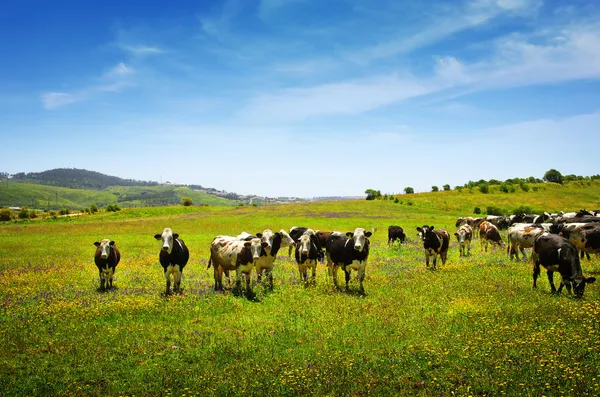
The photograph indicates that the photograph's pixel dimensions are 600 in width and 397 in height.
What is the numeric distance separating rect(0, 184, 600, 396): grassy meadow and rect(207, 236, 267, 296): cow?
3.09 feet

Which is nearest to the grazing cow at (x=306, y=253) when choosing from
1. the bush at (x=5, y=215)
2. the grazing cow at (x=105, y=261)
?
the grazing cow at (x=105, y=261)

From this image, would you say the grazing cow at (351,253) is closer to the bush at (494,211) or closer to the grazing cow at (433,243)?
the grazing cow at (433,243)

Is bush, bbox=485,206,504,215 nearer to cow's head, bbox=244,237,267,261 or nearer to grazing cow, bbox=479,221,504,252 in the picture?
→ grazing cow, bbox=479,221,504,252

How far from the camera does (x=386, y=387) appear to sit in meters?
7.66

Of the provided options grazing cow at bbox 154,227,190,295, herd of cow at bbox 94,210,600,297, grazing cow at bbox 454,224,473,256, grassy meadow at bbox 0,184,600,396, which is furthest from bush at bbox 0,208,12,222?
grazing cow at bbox 454,224,473,256

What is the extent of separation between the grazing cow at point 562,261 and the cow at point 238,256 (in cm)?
1154

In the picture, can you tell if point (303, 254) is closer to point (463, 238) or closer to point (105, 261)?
point (105, 261)

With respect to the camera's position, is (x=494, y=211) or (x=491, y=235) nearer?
(x=491, y=235)

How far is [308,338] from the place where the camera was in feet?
34.5

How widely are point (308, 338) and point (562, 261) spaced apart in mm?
10395

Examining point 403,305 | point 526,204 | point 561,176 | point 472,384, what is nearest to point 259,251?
point 403,305

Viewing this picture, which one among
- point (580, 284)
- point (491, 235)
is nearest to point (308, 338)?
point (580, 284)

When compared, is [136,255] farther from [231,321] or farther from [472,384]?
[472,384]

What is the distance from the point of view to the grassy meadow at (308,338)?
7.91m
